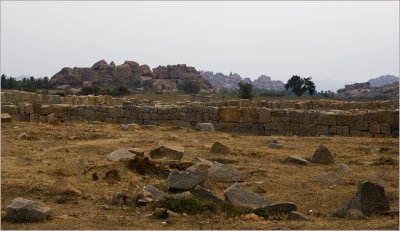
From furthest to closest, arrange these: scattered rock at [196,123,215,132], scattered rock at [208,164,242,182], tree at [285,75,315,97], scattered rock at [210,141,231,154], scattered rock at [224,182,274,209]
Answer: tree at [285,75,315,97] → scattered rock at [196,123,215,132] → scattered rock at [210,141,231,154] → scattered rock at [208,164,242,182] → scattered rock at [224,182,274,209]

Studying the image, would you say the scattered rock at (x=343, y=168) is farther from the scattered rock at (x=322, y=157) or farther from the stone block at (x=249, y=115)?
the stone block at (x=249, y=115)

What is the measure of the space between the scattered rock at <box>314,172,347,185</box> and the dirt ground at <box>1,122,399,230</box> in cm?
11

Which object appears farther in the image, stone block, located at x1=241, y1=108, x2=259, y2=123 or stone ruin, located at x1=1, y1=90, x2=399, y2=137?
stone block, located at x1=241, y1=108, x2=259, y2=123

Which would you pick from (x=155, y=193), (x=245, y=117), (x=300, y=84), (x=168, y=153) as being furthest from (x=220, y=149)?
(x=300, y=84)

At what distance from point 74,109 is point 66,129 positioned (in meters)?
4.12

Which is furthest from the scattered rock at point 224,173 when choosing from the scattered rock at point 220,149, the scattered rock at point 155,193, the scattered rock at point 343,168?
the scattered rock at point 220,149

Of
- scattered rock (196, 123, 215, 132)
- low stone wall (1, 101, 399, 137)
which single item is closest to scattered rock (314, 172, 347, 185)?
low stone wall (1, 101, 399, 137)

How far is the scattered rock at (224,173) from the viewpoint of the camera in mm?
7648

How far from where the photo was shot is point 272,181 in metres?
7.70

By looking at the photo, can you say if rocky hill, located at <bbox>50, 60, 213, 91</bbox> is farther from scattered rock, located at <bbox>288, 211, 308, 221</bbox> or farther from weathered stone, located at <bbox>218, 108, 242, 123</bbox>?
scattered rock, located at <bbox>288, 211, 308, 221</bbox>

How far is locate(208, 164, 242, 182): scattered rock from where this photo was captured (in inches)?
301

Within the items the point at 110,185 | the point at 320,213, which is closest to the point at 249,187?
→ the point at 320,213

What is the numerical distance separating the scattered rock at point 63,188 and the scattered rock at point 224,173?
2071 mm

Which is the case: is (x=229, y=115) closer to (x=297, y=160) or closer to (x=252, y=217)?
(x=297, y=160)
